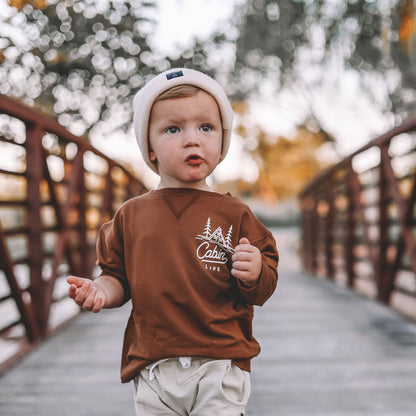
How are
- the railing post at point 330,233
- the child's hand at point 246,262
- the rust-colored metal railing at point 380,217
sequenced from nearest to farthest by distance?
1. the child's hand at point 246,262
2. the rust-colored metal railing at point 380,217
3. the railing post at point 330,233

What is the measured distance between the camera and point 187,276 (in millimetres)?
1086

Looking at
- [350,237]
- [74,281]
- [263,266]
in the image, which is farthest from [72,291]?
[350,237]

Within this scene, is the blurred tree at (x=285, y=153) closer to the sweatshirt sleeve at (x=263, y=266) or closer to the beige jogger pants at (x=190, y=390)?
the sweatshirt sleeve at (x=263, y=266)

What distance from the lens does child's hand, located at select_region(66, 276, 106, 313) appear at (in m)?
1.05

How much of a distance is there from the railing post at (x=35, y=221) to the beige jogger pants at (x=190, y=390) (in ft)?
6.38

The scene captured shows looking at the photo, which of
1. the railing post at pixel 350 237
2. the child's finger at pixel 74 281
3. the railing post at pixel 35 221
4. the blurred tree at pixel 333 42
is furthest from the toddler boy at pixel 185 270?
the blurred tree at pixel 333 42

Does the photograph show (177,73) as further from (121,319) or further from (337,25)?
(337,25)

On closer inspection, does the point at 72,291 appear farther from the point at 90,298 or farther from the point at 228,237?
the point at 228,237

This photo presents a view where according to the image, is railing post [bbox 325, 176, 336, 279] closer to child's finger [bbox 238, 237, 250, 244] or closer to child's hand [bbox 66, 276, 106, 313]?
child's finger [bbox 238, 237, 250, 244]

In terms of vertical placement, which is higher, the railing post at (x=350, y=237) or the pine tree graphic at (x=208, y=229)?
the pine tree graphic at (x=208, y=229)

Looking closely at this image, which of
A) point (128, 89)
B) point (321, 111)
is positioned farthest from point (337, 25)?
point (128, 89)

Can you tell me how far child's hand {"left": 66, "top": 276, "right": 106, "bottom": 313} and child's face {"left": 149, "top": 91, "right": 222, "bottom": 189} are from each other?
34 centimetres

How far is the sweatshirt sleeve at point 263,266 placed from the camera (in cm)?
109

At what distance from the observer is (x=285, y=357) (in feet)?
8.68
